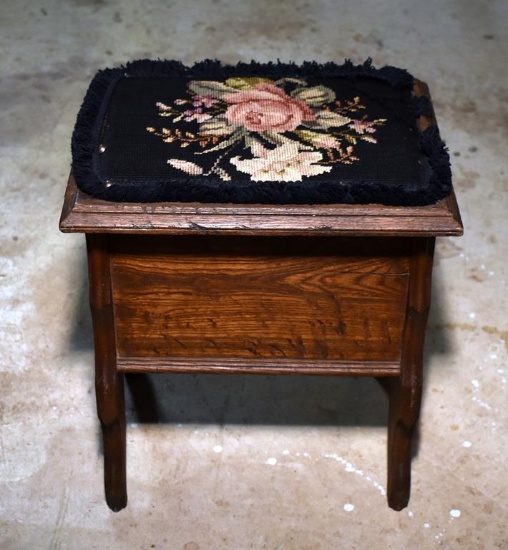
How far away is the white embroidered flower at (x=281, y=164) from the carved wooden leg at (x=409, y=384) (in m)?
0.20

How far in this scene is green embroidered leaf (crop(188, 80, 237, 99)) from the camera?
184 cm

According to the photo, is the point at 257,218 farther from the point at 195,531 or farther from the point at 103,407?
the point at 195,531

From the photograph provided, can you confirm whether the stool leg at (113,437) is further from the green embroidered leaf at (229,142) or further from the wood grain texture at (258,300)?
the green embroidered leaf at (229,142)

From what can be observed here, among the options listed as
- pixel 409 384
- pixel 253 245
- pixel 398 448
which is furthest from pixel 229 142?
pixel 398 448

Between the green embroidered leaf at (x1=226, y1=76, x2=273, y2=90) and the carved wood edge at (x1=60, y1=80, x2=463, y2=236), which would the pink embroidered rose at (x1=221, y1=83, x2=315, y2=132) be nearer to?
the green embroidered leaf at (x1=226, y1=76, x2=273, y2=90)

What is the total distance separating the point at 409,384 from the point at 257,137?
463 mm

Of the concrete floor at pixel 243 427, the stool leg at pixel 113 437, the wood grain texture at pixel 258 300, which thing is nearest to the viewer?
the wood grain texture at pixel 258 300

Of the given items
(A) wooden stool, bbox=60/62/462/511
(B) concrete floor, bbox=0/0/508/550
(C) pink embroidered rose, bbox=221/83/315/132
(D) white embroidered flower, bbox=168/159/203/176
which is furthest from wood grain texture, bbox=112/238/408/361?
(B) concrete floor, bbox=0/0/508/550

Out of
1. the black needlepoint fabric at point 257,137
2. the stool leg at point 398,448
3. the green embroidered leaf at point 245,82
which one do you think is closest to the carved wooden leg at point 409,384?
the stool leg at point 398,448

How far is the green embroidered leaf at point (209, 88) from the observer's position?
1.84m

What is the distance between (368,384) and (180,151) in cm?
72

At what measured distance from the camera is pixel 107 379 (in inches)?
69.2

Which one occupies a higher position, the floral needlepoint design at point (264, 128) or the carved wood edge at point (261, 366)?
the floral needlepoint design at point (264, 128)

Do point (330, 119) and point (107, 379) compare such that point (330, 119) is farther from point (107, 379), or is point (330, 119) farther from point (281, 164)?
point (107, 379)
